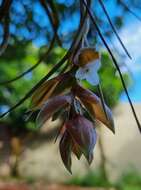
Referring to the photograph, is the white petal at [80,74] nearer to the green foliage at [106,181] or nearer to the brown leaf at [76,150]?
the brown leaf at [76,150]

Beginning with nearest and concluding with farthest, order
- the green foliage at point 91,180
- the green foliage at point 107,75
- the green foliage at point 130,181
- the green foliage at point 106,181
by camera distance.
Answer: the green foliage at point 107,75 → the green foliage at point 130,181 → the green foliage at point 106,181 → the green foliage at point 91,180

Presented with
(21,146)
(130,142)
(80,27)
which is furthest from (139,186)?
(80,27)

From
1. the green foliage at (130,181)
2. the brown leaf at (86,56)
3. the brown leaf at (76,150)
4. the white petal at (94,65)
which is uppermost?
the brown leaf at (86,56)

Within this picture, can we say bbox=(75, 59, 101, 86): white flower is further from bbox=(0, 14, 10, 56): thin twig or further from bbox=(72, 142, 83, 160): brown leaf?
bbox=(0, 14, 10, 56): thin twig

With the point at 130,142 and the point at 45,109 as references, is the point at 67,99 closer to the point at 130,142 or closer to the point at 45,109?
the point at 45,109

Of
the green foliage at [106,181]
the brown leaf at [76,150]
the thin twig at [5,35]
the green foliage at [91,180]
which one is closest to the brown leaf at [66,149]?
the brown leaf at [76,150]

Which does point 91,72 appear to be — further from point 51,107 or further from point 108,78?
point 108,78

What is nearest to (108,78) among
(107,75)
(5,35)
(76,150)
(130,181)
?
(107,75)

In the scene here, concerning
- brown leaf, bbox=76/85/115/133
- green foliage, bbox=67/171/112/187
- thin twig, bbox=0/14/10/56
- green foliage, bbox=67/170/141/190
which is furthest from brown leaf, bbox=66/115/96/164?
green foliage, bbox=67/171/112/187
